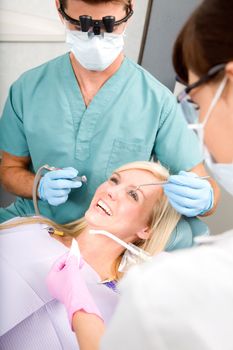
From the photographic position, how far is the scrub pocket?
1233 millimetres

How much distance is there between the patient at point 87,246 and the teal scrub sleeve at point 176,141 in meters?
0.06

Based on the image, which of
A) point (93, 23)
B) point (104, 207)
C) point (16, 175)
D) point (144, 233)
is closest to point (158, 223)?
point (144, 233)

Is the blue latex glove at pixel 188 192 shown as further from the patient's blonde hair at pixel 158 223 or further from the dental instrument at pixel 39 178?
the dental instrument at pixel 39 178

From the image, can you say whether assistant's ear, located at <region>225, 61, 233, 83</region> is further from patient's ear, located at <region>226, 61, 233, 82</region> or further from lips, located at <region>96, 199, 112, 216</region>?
lips, located at <region>96, 199, 112, 216</region>

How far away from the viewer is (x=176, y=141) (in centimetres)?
124

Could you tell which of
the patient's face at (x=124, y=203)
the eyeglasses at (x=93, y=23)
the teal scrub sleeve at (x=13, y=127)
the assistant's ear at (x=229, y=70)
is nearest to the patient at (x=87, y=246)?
the patient's face at (x=124, y=203)

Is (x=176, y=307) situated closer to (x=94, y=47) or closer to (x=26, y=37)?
(x=94, y=47)

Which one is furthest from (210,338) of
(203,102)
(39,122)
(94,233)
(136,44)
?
(136,44)

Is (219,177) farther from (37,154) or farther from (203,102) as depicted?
(37,154)

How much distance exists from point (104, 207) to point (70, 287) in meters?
0.38

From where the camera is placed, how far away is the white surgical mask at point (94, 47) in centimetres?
105

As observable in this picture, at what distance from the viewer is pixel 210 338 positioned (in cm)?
45

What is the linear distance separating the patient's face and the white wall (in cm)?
45

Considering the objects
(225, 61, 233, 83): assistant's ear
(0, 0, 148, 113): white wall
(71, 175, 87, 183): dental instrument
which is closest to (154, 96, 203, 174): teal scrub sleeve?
(71, 175, 87, 183): dental instrument
